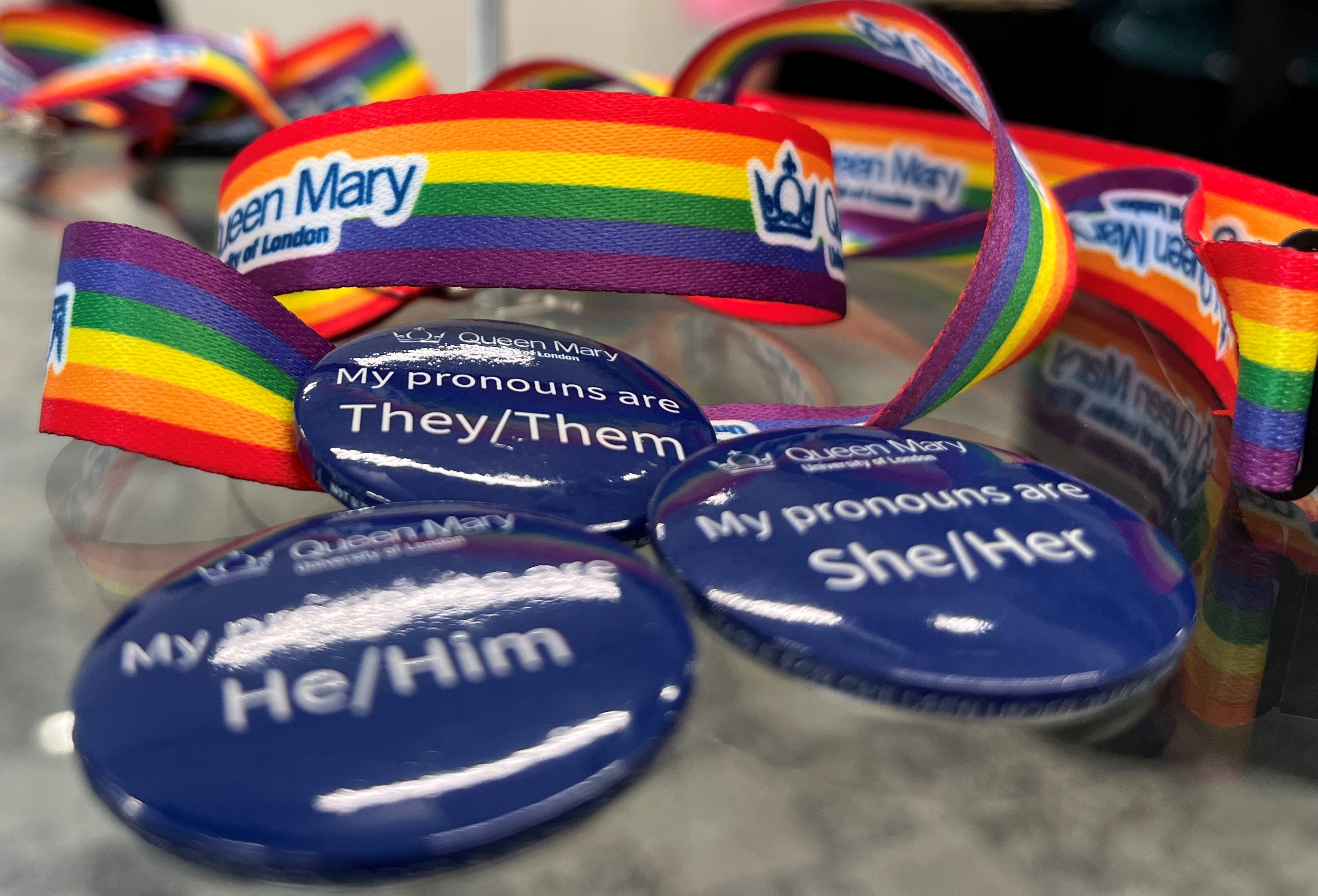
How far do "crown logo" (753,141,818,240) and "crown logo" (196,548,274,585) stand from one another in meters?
0.38

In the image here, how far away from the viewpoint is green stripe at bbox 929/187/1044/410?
601mm

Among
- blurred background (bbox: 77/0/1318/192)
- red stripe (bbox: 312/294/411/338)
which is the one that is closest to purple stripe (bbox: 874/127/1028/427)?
red stripe (bbox: 312/294/411/338)

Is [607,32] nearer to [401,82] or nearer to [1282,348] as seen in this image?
[401,82]

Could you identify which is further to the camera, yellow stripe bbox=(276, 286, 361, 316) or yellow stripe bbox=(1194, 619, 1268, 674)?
yellow stripe bbox=(276, 286, 361, 316)

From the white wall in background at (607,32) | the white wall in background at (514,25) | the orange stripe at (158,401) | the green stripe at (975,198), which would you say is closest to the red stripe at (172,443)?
the orange stripe at (158,401)

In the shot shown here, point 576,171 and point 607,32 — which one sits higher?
point 576,171

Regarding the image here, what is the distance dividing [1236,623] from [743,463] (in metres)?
0.20

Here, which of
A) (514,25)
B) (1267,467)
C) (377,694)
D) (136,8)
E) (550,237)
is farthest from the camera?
(514,25)

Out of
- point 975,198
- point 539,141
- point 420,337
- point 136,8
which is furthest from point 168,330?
point 136,8

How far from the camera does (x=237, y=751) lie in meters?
0.30

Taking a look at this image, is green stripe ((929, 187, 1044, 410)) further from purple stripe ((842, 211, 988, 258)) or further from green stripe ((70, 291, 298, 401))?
green stripe ((70, 291, 298, 401))

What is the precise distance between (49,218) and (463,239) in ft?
2.06

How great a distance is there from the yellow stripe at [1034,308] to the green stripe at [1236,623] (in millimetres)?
209

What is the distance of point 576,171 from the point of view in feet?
2.07
